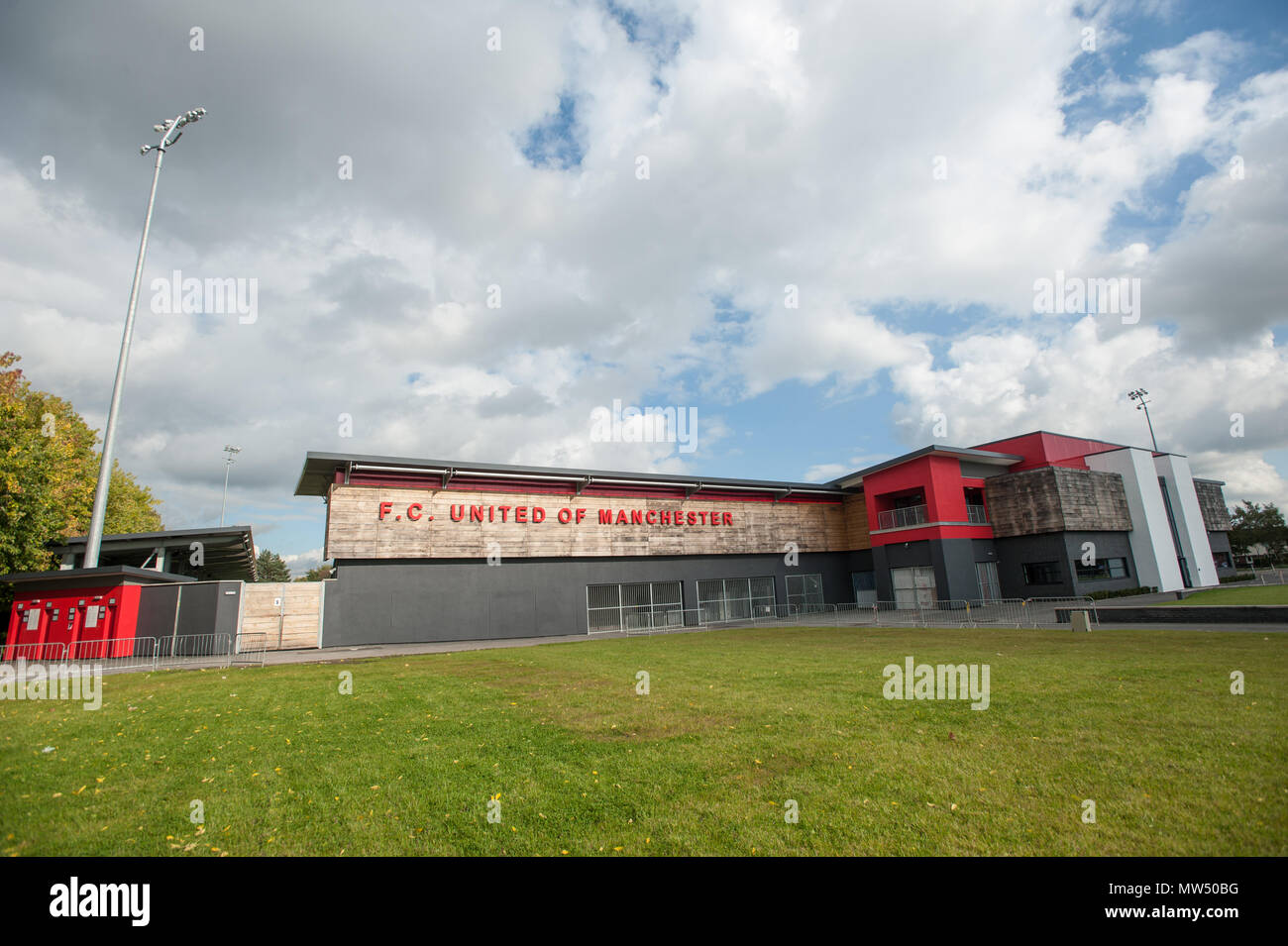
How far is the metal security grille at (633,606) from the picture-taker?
3231 centimetres

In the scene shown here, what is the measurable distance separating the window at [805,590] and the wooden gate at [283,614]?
27.8 metres

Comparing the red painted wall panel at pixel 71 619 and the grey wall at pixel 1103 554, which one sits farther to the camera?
the grey wall at pixel 1103 554

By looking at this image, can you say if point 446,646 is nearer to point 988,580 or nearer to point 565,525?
point 565,525

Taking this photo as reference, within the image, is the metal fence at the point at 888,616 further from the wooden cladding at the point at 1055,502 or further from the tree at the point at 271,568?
the tree at the point at 271,568

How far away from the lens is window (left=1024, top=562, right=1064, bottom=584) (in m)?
32.8

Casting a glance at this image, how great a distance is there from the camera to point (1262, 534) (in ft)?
225

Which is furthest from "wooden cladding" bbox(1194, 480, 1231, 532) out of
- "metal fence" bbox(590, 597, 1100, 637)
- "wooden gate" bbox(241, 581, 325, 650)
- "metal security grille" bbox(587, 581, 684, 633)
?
"wooden gate" bbox(241, 581, 325, 650)

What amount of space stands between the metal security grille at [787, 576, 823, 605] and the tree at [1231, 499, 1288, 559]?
2465 inches

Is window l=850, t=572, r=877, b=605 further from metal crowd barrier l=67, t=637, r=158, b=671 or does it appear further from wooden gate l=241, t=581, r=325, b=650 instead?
metal crowd barrier l=67, t=637, r=158, b=671

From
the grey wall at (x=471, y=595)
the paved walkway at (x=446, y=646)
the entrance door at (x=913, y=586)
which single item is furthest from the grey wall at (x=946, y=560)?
the grey wall at (x=471, y=595)

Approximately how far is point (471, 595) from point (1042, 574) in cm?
3317

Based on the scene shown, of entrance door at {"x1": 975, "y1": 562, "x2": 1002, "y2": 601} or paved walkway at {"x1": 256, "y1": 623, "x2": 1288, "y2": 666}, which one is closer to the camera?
paved walkway at {"x1": 256, "y1": 623, "x2": 1288, "y2": 666}
